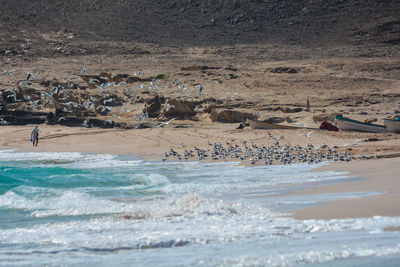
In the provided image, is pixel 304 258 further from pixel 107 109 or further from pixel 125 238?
pixel 107 109

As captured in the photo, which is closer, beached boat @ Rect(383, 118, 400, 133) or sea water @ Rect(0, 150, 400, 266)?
sea water @ Rect(0, 150, 400, 266)

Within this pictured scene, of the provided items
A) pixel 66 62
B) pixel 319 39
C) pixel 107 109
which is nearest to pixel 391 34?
pixel 319 39

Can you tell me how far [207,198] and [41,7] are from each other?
4428 cm

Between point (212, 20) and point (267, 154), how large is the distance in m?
36.4

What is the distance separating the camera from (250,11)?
50719 mm

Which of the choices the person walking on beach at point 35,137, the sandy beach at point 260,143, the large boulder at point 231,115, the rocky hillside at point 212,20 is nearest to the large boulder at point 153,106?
the sandy beach at point 260,143

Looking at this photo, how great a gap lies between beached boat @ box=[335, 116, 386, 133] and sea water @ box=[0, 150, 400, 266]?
5233mm

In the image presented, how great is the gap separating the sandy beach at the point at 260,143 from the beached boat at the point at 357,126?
0.51m

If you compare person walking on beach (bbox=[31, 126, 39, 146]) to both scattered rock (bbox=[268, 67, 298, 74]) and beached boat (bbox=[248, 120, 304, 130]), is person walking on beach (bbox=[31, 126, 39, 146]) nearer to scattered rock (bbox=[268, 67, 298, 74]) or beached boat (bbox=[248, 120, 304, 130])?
beached boat (bbox=[248, 120, 304, 130])

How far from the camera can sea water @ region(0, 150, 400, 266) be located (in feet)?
19.0

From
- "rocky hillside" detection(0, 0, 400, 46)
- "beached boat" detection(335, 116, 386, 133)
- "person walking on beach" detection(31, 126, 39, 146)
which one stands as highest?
"rocky hillside" detection(0, 0, 400, 46)

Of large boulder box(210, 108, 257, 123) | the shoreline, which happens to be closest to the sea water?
the shoreline

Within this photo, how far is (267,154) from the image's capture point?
13.6 meters

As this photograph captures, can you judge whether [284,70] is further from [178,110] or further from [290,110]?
[178,110]
